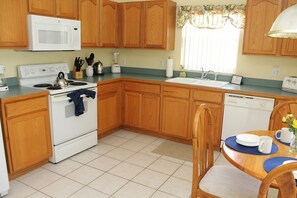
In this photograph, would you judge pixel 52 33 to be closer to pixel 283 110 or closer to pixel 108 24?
pixel 108 24

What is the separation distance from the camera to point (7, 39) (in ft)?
8.53

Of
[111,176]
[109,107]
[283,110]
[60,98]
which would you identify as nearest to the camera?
[283,110]

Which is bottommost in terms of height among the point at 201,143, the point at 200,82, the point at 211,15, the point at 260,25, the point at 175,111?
the point at 175,111

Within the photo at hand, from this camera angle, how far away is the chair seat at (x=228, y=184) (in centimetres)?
164

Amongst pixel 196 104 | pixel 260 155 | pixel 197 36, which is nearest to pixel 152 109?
pixel 196 104

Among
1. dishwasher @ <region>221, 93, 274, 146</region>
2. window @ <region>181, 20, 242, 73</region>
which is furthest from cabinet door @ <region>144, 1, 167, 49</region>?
dishwasher @ <region>221, 93, 274, 146</region>

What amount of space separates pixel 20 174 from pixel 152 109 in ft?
6.40

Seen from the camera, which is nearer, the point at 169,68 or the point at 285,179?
the point at 285,179

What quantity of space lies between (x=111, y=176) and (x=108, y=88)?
1414mm

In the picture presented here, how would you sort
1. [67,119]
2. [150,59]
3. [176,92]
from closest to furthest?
[67,119] < [176,92] < [150,59]

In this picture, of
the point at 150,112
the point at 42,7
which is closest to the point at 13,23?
the point at 42,7

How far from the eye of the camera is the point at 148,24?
389 centimetres

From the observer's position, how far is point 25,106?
256 centimetres

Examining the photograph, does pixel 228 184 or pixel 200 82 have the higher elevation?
pixel 200 82
